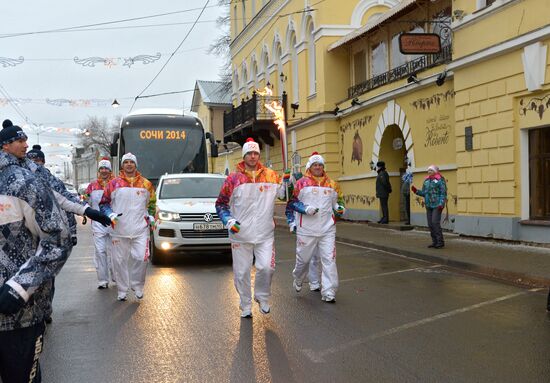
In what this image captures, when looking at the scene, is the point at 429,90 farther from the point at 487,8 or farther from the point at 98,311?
the point at 98,311

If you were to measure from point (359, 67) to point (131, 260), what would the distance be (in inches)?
657

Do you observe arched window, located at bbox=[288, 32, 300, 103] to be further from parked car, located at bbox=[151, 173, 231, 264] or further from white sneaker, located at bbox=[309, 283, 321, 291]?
white sneaker, located at bbox=[309, 283, 321, 291]

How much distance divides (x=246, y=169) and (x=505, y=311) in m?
3.43

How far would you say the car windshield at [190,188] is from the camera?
12.1m

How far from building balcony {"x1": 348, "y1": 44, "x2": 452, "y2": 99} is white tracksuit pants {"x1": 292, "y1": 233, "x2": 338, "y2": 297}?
32.0ft

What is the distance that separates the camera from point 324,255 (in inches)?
299

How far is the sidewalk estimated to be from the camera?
9.33 meters

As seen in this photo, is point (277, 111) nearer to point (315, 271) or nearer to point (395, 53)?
point (395, 53)

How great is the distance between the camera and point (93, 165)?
102 m

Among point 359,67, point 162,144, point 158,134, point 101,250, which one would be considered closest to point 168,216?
point 101,250

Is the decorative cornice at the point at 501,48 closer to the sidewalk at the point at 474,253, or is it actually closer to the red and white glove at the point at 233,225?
the sidewalk at the point at 474,253

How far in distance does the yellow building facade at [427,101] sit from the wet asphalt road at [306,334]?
15.9ft

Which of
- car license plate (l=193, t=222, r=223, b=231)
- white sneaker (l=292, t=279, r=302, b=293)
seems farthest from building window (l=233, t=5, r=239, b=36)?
white sneaker (l=292, t=279, r=302, b=293)

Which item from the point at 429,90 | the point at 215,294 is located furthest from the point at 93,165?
the point at 215,294
